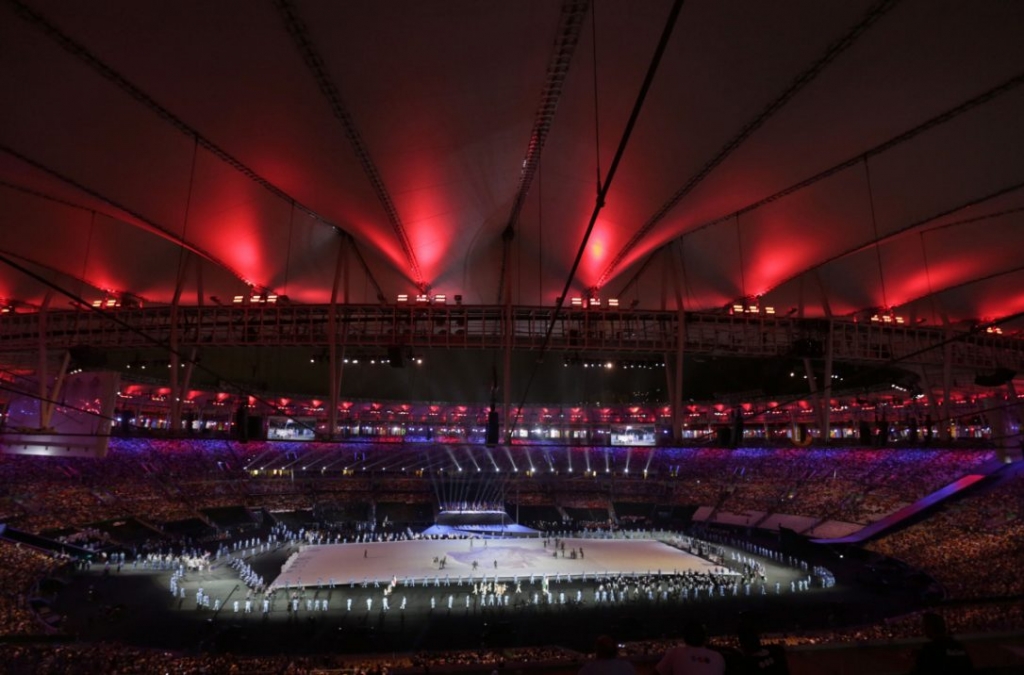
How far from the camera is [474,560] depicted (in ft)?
88.6

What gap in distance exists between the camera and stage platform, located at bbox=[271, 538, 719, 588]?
2386 centimetres

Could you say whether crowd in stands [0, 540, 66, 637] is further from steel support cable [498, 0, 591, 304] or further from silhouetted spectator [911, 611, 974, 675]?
silhouetted spectator [911, 611, 974, 675]

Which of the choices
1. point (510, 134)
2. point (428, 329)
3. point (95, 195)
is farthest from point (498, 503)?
point (95, 195)

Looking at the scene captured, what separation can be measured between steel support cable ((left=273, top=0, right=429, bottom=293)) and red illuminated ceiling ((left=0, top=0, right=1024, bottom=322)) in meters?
0.06

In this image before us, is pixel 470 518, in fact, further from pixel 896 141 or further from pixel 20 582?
pixel 896 141

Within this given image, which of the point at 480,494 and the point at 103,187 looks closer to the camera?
the point at 103,187

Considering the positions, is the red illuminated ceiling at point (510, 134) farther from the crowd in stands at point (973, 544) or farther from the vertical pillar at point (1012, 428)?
the crowd in stands at point (973, 544)

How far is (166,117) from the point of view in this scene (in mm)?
12633

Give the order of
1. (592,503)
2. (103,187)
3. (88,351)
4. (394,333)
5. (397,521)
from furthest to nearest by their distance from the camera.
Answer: (592,503) → (397,521) → (394,333) → (88,351) → (103,187)

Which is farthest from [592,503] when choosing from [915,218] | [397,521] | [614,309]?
[915,218]

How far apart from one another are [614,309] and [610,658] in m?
18.2

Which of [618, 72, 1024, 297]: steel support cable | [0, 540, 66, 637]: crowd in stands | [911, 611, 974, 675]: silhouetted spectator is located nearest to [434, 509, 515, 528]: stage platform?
[0, 540, 66, 637]: crowd in stands

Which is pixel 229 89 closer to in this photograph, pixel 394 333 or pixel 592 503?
pixel 394 333

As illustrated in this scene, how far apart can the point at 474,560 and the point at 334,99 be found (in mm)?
21853
